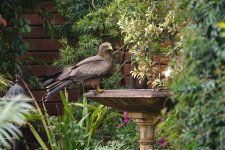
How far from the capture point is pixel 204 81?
15.0 feet

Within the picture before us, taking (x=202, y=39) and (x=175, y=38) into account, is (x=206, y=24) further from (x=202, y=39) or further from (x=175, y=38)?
(x=175, y=38)

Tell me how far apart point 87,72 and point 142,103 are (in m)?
1.30

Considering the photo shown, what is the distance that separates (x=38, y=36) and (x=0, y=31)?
1.11m

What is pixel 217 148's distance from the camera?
457cm

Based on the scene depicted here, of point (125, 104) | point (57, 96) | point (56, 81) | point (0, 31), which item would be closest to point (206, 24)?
point (125, 104)

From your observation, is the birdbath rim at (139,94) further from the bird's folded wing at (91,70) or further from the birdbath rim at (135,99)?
the bird's folded wing at (91,70)

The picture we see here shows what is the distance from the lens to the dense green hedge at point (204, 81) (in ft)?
14.8

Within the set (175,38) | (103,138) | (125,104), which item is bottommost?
(103,138)

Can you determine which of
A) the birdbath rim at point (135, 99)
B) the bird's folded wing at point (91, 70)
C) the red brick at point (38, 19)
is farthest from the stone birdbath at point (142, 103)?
the red brick at point (38, 19)

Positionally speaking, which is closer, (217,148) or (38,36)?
(217,148)

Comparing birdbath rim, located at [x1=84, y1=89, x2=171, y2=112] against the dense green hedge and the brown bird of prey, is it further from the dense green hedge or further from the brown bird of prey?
the dense green hedge

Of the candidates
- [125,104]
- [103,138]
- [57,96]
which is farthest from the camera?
[57,96]

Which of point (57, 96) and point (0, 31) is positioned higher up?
point (0, 31)

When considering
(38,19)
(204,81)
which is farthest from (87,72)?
(204,81)
